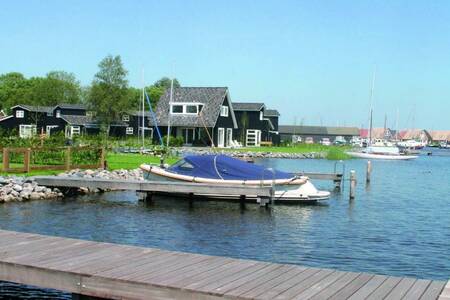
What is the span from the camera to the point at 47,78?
122 meters

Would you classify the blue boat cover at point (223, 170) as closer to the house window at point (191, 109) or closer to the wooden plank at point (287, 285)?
the wooden plank at point (287, 285)

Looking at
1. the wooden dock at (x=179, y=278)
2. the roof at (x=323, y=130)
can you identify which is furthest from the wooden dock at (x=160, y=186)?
the roof at (x=323, y=130)

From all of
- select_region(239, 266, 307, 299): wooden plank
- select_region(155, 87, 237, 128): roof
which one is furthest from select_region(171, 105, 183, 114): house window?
select_region(239, 266, 307, 299): wooden plank

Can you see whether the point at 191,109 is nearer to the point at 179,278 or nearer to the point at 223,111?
the point at 223,111

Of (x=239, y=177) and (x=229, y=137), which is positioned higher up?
(x=229, y=137)

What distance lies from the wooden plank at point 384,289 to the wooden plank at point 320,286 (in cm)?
66

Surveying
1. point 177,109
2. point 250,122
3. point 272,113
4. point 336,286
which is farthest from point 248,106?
point 336,286

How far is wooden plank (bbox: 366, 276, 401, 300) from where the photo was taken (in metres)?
8.15

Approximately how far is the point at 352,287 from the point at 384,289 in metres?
0.44

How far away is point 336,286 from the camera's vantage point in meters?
8.64

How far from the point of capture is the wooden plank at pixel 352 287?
8.16 m

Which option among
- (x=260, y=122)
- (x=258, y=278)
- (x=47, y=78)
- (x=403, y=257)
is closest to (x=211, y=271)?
(x=258, y=278)

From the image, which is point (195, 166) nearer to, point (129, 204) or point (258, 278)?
point (129, 204)

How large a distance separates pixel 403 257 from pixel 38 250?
A: 9398mm
